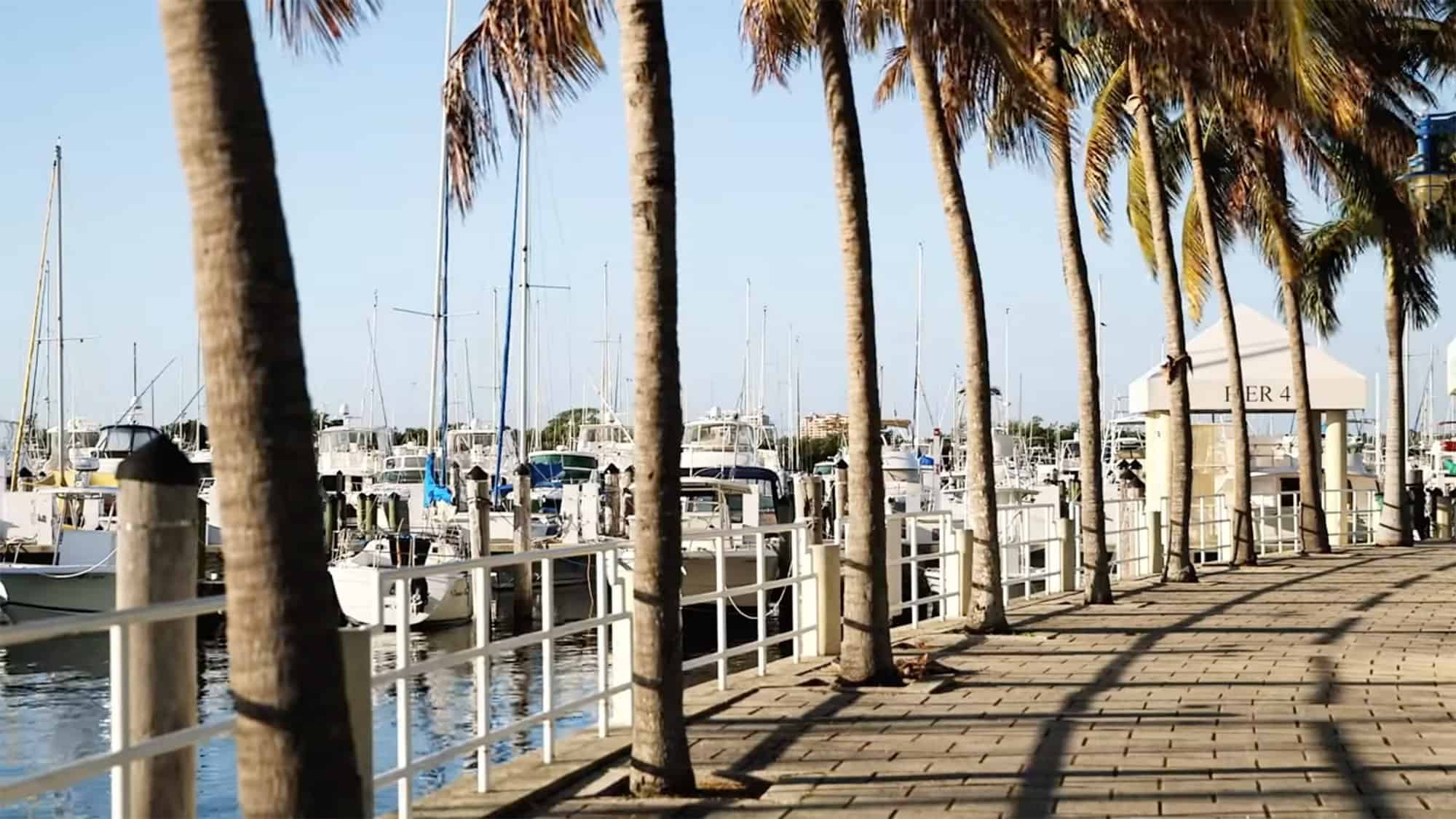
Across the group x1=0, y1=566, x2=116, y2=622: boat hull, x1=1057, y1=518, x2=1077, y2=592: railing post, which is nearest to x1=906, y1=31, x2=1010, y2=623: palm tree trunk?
x1=1057, y1=518, x2=1077, y2=592: railing post

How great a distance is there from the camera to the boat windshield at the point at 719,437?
183 ft

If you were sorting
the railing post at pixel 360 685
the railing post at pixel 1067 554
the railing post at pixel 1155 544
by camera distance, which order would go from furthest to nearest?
the railing post at pixel 1155 544, the railing post at pixel 1067 554, the railing post at pixel 360 685

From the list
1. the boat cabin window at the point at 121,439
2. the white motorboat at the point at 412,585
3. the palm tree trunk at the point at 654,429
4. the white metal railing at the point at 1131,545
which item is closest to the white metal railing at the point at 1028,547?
the white metal railing at the point at 1131,545

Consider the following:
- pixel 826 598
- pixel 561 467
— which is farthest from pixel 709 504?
pixel 826 598

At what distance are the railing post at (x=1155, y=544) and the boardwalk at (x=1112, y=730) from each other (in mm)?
8656

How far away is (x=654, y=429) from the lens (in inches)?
361

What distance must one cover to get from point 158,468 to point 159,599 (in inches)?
18.2

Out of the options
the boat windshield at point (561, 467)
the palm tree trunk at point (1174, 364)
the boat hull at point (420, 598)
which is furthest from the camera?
the boat windshield at point (561, 467)

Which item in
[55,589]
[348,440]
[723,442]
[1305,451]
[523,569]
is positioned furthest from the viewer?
[348,440]

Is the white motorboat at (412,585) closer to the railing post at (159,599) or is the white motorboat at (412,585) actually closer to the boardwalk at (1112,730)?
the boardwalk at (1112,730)

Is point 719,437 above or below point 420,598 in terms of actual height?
above

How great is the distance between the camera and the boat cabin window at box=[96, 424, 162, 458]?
156 feet

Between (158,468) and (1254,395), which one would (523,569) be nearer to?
(1254,395)

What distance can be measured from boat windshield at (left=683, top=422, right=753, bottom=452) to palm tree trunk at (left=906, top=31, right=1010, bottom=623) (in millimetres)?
36014
